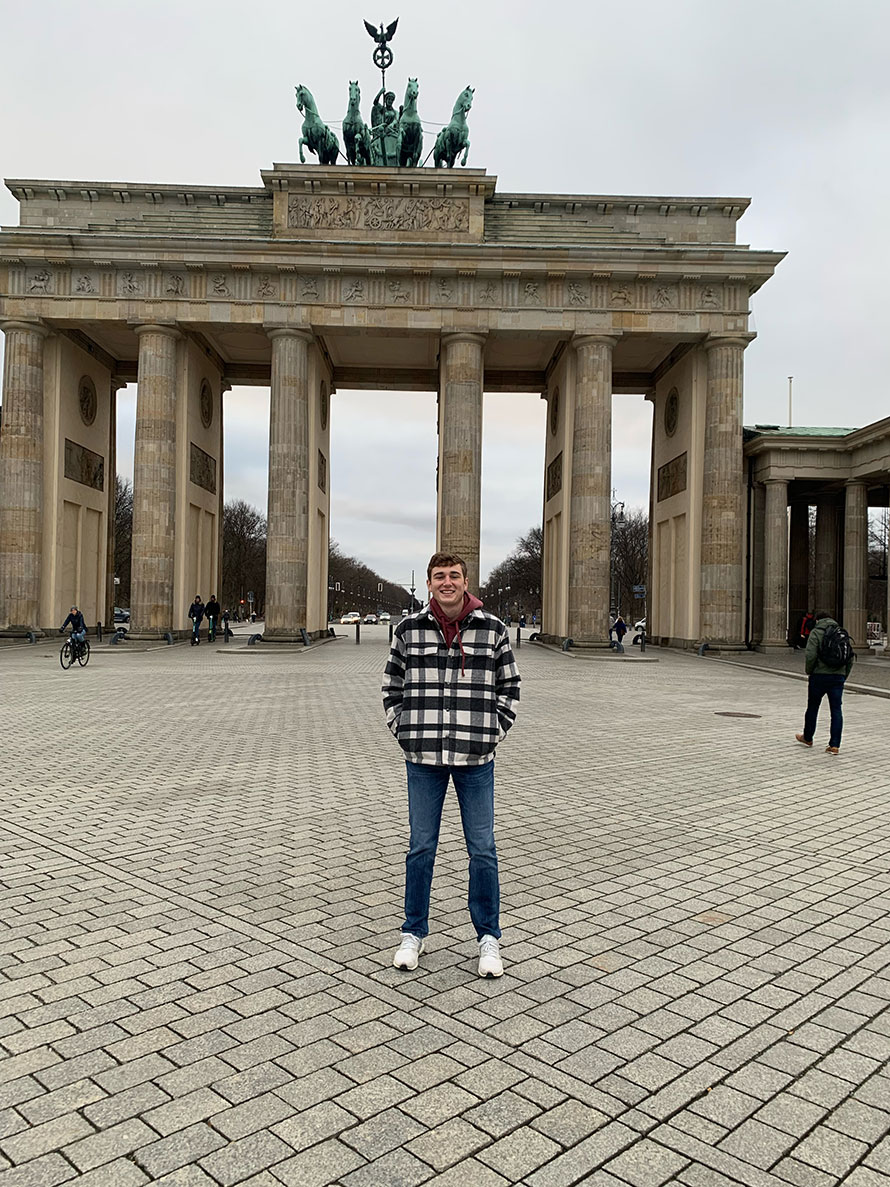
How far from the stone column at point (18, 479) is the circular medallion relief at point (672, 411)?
2600 cm

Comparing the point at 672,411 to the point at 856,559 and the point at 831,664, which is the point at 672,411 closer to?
the point at 856,559

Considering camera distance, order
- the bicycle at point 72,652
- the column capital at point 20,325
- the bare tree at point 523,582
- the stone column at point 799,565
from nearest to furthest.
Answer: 1. the bicycle at point 72,652
2. the column capital at point 20,325
3. the stone column at point 799,565
4. the bare tree at point 523,582

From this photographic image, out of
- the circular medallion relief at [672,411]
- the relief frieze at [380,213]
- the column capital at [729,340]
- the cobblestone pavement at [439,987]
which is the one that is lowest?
the cobblestone pavement at [439,987]

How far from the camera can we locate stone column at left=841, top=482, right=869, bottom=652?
116 ft

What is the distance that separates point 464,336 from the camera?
112 ft

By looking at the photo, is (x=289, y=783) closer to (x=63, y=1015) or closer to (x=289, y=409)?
(x=63, y=1015)

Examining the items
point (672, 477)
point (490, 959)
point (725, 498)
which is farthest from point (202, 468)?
point (490, 959)

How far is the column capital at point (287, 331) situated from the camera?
34000 millimetres

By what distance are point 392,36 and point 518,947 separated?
44.0m

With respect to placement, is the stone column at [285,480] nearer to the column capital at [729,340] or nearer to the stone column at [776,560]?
the column capital at [729,340]

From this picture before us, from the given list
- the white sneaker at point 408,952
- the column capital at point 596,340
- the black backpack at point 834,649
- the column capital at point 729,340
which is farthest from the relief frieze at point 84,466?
the white sneaker at point 408,952

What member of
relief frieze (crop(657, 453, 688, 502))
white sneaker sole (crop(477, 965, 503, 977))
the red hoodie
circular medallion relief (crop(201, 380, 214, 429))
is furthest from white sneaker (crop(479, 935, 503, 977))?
circular medallion relief (crop(201, 380, 214, 429))

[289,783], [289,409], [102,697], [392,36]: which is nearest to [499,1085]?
[289,783]

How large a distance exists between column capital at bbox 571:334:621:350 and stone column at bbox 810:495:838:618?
562 inches
